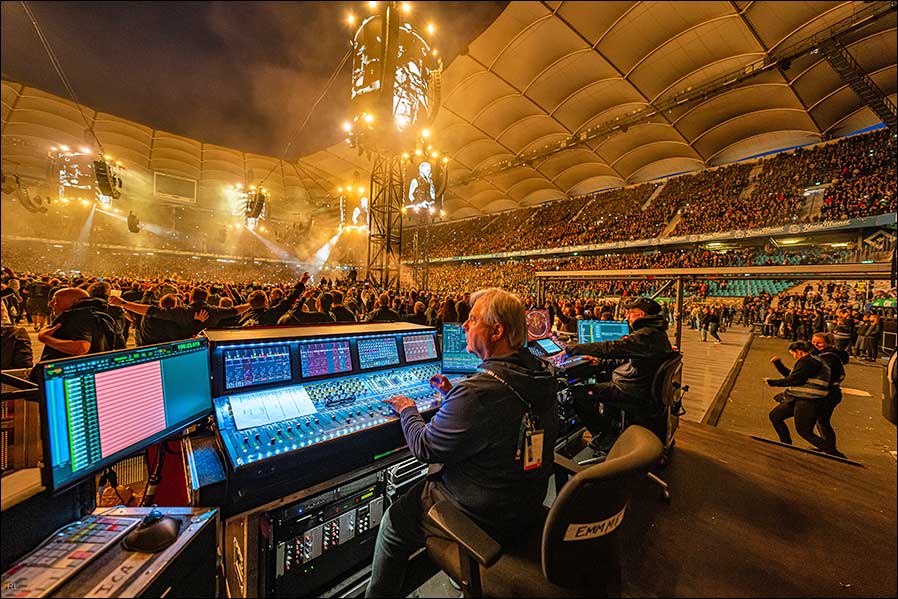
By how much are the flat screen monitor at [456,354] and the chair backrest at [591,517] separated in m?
1.51

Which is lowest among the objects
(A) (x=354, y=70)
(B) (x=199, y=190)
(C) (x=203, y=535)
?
(C) (x=203, y=535)

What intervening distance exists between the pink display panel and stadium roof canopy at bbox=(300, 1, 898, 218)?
5657 mm

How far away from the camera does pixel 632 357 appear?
332 cm

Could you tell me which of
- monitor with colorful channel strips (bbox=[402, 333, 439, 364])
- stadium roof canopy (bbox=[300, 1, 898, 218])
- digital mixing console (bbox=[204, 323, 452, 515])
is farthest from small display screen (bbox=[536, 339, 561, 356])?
stadium roof canopy (bbox=[300, 1, 898, 218])

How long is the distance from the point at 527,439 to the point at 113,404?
5.03 feet

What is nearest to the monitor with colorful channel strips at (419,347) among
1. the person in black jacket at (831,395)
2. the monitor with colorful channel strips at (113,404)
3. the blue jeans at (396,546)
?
the blue jeans at (396,546)

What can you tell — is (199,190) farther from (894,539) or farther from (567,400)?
(894,539)

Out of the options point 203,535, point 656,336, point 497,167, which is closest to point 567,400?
point 656,336

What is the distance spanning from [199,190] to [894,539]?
101ft

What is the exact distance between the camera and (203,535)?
1.18 meters

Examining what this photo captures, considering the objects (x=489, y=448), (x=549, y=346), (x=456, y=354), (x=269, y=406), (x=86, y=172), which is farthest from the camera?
(x=86, y=172)

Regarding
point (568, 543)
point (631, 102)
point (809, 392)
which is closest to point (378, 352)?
point (568, 543)

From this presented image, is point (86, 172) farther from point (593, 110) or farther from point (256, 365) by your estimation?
point (593, 110)

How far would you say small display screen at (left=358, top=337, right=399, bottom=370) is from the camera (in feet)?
7.29
